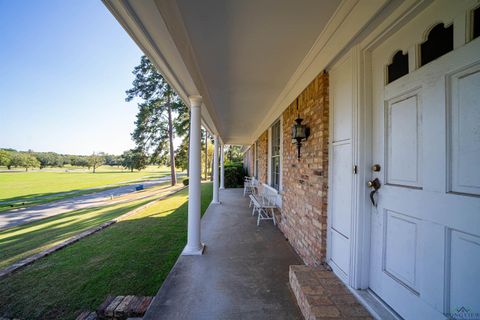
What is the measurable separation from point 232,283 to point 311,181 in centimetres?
157

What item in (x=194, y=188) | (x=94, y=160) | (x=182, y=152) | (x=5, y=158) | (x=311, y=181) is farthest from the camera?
(x=94, y=160)

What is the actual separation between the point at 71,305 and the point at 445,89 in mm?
3876

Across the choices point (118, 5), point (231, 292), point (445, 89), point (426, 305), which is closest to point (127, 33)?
point (118, 5)

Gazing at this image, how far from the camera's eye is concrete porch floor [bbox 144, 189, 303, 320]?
6.48ft

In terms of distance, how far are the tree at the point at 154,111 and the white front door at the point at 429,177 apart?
1614 centimetres

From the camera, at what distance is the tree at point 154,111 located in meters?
16.8

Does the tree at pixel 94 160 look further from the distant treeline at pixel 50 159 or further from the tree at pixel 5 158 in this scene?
the tree at pixel 5 158

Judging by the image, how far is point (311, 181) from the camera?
2.69 meters

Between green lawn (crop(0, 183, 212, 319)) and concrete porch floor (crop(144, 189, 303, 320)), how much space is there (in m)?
0.47

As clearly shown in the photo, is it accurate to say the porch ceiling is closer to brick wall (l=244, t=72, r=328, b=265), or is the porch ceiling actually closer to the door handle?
brick wall (l=244, t=72, r=328, b=265)

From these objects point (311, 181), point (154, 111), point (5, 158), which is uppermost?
point (154, 111)
